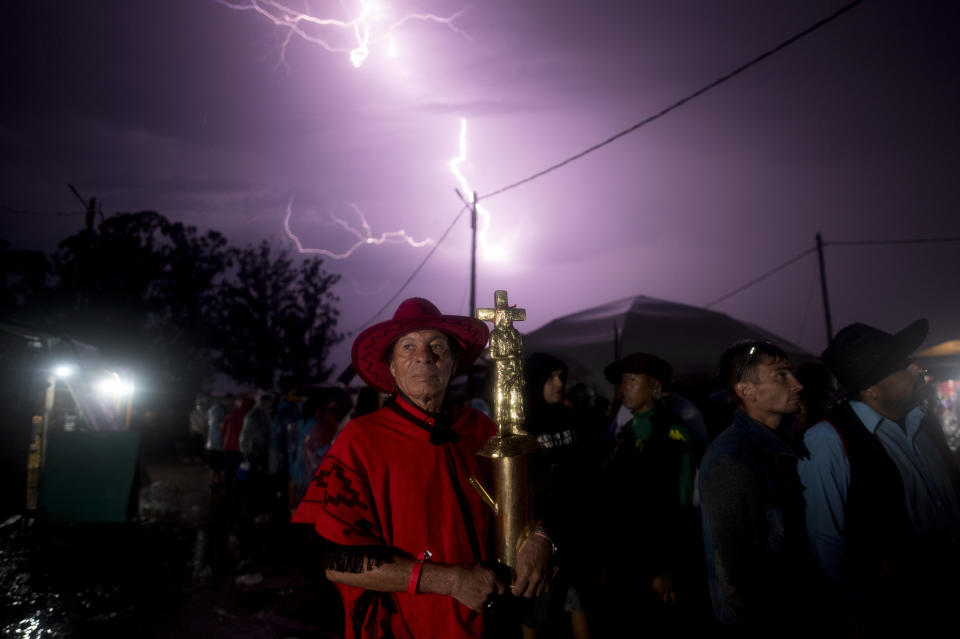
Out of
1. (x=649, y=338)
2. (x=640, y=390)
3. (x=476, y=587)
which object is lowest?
(x=476, y=587)

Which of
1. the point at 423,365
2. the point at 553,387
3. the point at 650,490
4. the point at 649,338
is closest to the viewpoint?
the point at 423,365

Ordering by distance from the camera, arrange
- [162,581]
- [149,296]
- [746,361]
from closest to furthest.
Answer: [746,361] → [162,581] → [149,296]

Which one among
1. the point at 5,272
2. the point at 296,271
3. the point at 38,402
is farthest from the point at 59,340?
the point at 296,271

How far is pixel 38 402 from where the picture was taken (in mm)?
11031

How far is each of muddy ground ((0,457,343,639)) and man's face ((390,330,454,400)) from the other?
172 cm

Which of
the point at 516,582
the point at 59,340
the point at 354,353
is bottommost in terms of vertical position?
the point at 516,582

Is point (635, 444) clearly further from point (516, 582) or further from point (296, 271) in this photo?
point (296, 271)

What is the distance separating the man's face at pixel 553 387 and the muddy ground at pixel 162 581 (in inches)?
90.5

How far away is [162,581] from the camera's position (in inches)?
263

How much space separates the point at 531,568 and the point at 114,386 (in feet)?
55.9

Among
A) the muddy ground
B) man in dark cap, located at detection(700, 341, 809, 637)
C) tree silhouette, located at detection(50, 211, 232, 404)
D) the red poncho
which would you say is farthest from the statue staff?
tree silhouette, located at detection(50, 211, 232, 404)

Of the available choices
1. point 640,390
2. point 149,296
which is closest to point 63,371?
point 640,390

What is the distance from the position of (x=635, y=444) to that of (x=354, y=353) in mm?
3029

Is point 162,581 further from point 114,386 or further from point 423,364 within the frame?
point 114,386
